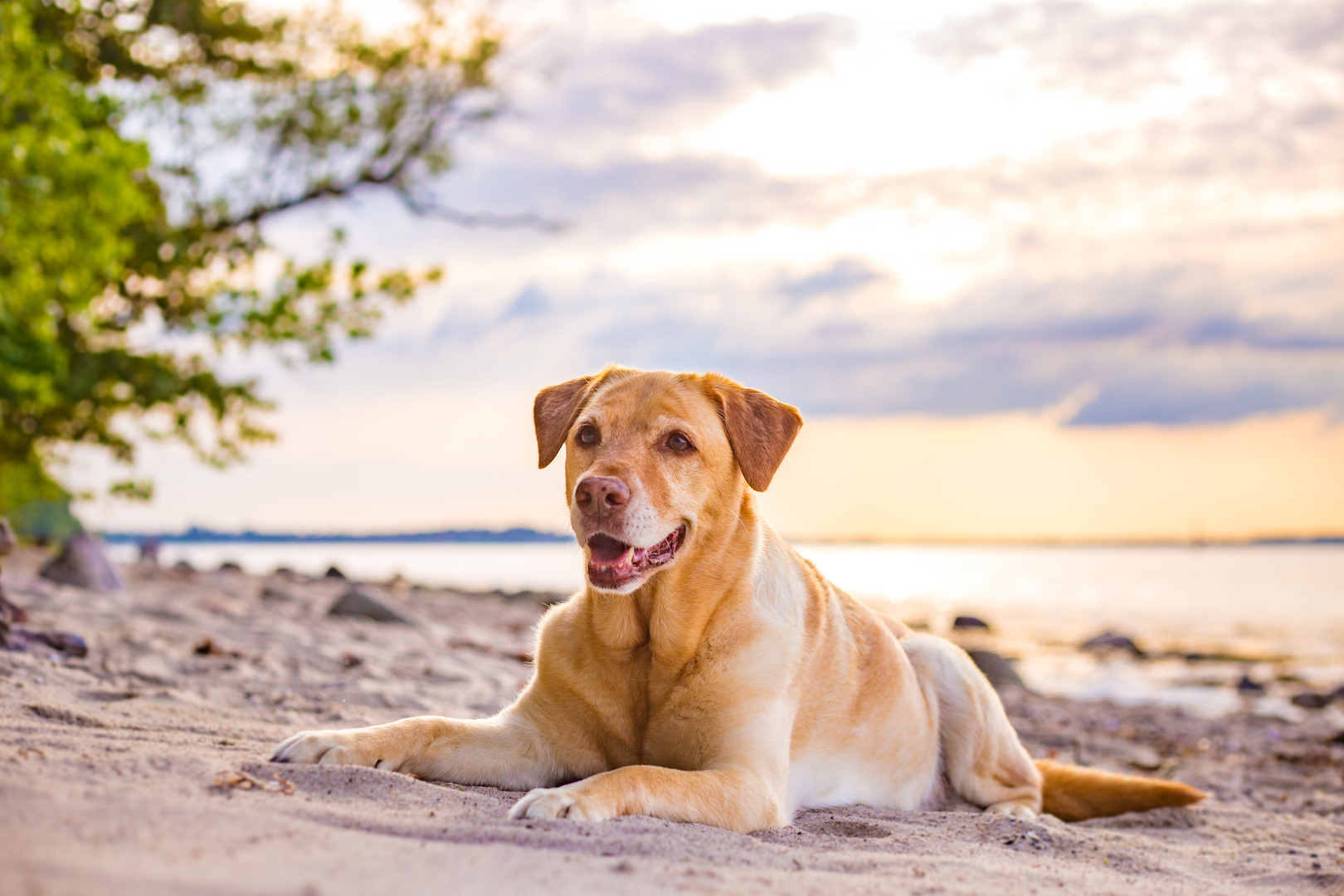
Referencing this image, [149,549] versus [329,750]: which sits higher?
[329,750]

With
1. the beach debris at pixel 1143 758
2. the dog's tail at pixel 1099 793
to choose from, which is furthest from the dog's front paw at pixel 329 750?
the beach debris at pixel 1143 758

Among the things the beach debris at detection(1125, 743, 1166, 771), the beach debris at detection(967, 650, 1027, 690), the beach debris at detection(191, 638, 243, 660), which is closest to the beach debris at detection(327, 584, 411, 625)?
the beach debris at detection(191, 638, 243, 660)

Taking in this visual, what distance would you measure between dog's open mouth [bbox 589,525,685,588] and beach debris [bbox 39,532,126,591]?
24.7 feet

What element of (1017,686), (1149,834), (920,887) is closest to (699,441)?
(920,887)

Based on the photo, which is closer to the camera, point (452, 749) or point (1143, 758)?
point (452, 749)

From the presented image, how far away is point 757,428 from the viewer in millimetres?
4609

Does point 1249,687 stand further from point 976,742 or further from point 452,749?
point 452,749

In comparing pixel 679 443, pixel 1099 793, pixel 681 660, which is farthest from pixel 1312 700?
pixel 679 443

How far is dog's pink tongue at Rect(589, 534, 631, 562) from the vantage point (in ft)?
13.3

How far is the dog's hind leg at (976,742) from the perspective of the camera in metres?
5.44

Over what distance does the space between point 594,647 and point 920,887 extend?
189 centimetres

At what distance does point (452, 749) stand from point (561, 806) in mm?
1075

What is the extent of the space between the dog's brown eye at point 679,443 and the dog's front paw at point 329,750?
1714 mm

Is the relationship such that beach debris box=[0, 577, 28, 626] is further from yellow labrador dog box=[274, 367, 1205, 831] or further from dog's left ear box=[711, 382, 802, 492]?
dog's left ear box=[711, 382, 802, 492]
